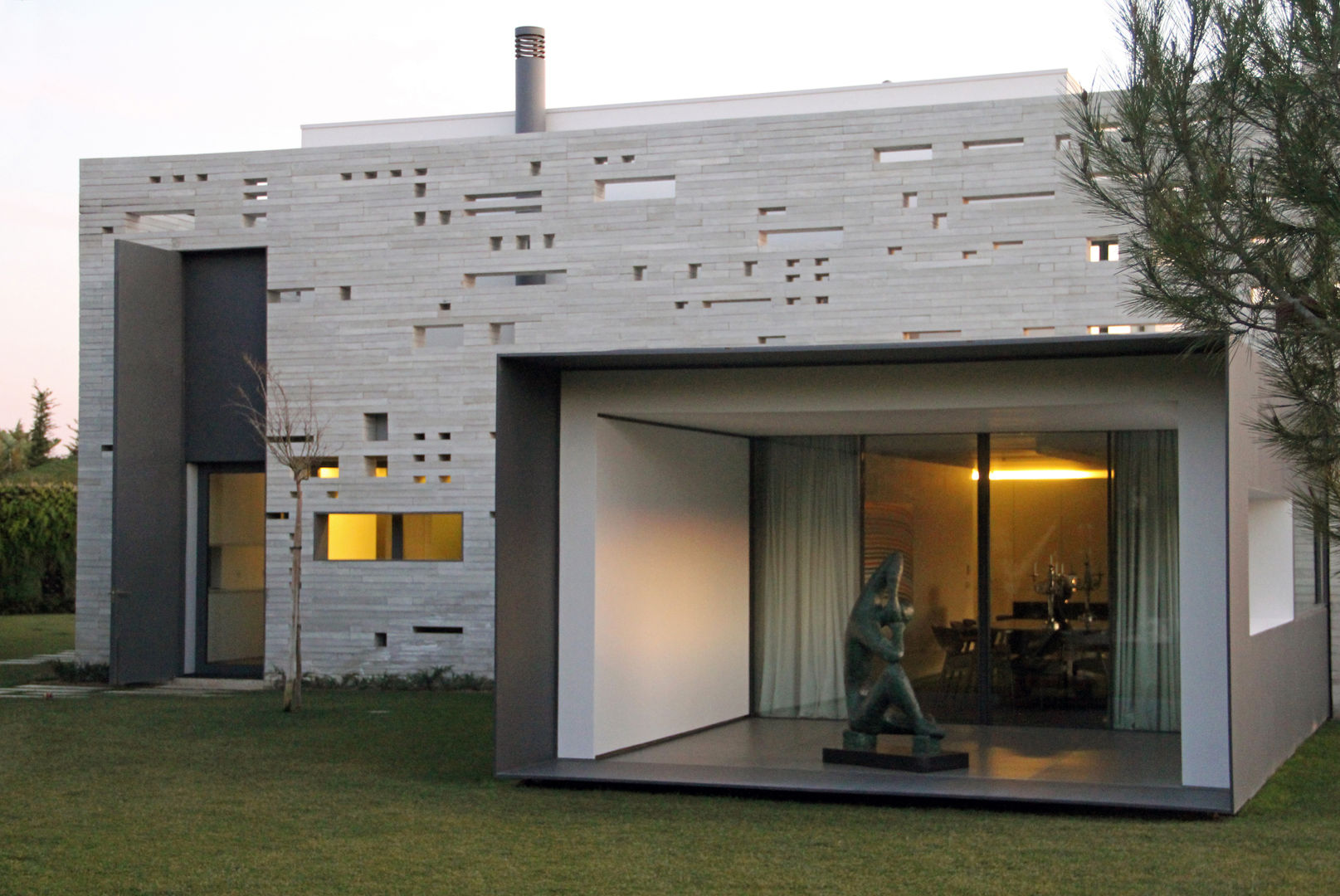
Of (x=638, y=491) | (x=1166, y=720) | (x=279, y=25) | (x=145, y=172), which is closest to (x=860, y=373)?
(x=638, y=491)

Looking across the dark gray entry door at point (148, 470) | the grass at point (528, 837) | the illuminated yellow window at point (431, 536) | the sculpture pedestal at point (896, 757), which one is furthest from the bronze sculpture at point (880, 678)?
the dark gray entry door at point (148, 470)

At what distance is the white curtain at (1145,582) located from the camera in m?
11.2

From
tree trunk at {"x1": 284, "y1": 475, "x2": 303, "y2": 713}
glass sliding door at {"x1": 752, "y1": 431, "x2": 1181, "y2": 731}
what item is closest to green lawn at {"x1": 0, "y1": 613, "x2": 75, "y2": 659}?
tree trunk at {"x1": 284, "y1": 475, "x2": 303, "y2": 713}

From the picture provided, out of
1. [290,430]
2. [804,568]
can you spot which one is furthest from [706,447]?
[290,430]

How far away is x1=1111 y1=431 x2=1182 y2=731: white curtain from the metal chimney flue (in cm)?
731

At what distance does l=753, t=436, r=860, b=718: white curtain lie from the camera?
12.2 meters

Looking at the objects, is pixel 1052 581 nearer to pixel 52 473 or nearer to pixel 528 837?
pixel 528 837

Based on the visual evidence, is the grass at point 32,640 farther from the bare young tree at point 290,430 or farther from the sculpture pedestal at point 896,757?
the sculpture pedestal at point 896,757

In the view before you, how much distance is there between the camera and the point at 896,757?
8922mm

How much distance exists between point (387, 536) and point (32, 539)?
1108 cm

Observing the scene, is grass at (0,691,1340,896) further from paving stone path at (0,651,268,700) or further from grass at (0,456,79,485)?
grass at (0,456,79,485)

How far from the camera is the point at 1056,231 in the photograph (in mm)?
12711

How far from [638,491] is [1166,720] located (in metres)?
4.56

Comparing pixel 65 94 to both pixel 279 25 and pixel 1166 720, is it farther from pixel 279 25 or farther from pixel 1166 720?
pixel 1166 720
